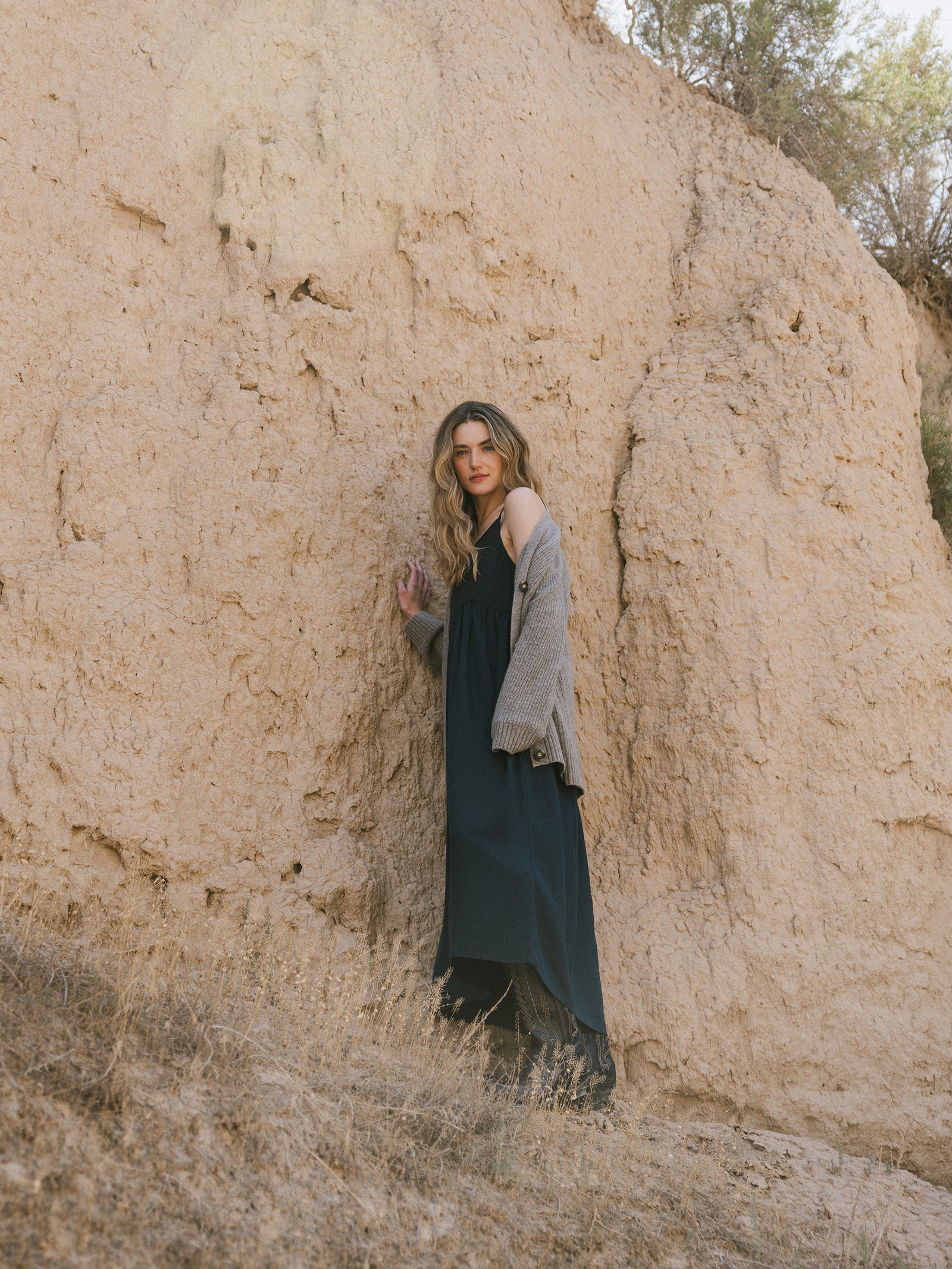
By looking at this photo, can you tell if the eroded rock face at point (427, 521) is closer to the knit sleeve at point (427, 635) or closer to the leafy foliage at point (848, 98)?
the knit sleeve at point (427, 635)

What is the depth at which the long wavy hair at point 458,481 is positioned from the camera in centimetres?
378

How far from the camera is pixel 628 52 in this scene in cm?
573

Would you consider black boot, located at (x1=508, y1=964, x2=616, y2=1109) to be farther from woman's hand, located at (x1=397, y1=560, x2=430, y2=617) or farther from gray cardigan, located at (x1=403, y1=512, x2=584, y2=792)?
woman's hand, located at (x1=397, y1=560, x2=430, y2=617)

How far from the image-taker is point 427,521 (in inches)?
169

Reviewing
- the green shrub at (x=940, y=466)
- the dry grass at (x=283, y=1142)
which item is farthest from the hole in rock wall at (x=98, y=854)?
the green shrub at (x=940, y=466)

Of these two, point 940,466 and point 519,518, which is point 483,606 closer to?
point 519,518

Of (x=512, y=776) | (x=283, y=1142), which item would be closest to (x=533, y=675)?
(x=512, y=776)

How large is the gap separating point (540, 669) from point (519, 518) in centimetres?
57

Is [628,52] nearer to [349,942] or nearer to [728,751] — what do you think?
[728,751]

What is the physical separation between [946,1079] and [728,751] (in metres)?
1.43

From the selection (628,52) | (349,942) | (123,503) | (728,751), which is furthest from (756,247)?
(349,942)

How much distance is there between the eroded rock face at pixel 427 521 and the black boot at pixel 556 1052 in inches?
20.1

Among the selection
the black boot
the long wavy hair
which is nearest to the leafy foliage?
the long wavy hair

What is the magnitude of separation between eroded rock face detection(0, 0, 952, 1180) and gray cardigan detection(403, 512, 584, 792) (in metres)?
0.78
